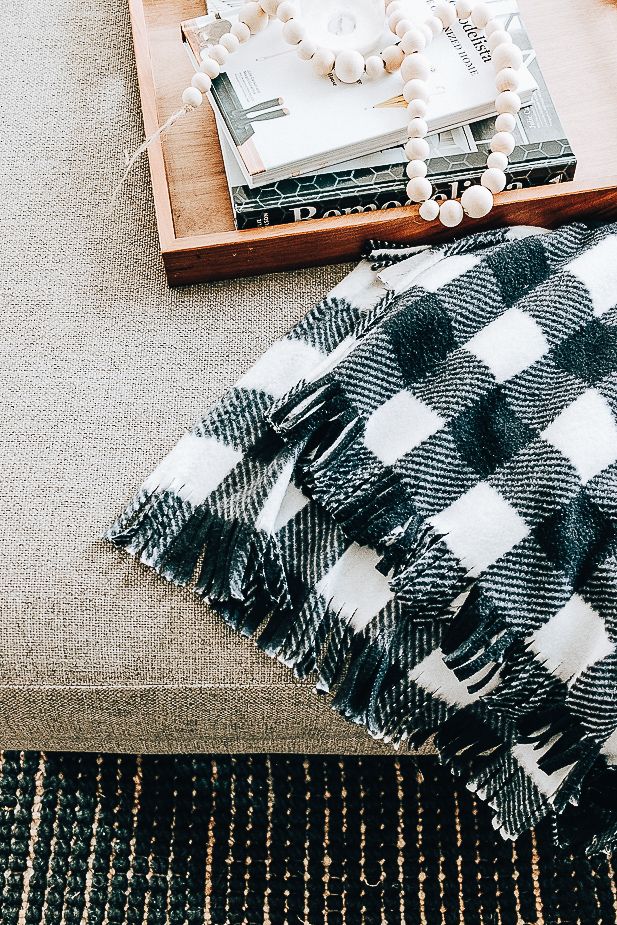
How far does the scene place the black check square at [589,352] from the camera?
0.72 meters

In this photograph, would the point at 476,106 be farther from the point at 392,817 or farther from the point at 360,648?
the point at 392,817

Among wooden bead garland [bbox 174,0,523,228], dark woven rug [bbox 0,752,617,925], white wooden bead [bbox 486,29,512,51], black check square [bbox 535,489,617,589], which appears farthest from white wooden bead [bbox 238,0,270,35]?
dark woven rug [bbox 0,752,617,925]

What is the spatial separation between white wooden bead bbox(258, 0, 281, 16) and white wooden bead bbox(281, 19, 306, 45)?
3 centimetres

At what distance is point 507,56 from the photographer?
2.62 feet

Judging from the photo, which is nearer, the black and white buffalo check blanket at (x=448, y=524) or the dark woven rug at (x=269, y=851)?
the black and white buffalo check blanket at (x=448, y=524)

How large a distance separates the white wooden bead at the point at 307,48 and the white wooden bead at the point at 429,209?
0.18 meters

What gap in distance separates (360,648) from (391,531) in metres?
0.10

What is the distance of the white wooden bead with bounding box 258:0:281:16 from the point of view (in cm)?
83

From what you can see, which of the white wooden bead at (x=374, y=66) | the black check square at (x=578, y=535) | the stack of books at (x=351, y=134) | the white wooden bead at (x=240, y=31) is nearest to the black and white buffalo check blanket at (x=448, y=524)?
the black check square at (x=578, y=535)

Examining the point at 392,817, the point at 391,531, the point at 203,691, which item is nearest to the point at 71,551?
the point at 203,691

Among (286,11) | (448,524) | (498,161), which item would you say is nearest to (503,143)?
(498,161)

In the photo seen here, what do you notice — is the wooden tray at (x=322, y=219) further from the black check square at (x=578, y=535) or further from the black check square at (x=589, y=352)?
the black check square at (x=578, y=535)

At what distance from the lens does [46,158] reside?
87cm

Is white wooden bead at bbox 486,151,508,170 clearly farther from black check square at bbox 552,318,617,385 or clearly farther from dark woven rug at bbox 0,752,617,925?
dark woven rug at bbox 0,752,617,925
